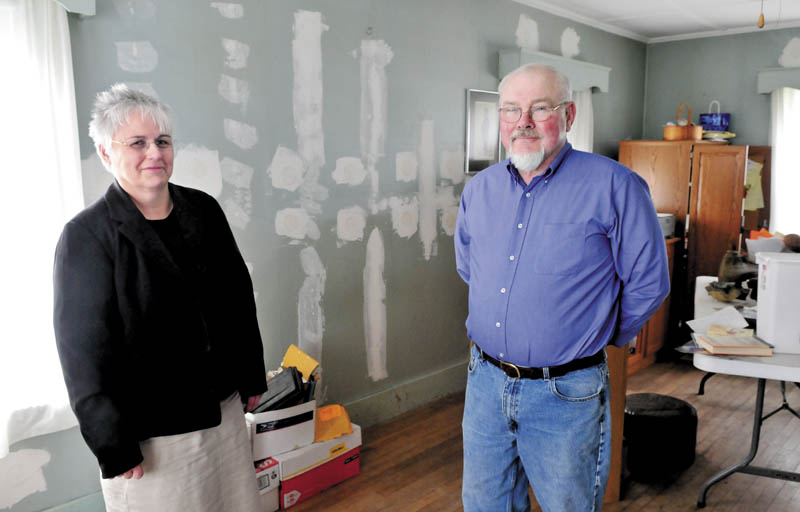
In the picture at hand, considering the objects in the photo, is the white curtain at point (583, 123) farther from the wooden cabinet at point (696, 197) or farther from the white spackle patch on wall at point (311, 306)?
the white spackle patch on wall at point (311, 306)

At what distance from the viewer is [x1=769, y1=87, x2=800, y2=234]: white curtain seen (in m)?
5.19

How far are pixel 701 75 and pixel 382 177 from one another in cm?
385

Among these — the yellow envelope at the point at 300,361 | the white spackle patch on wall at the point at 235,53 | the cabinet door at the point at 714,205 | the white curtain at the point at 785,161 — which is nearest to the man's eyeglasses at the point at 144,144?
the white spackle patch on wall at the point at 235,53

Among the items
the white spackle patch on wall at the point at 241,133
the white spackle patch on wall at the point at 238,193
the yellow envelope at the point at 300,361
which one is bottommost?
the yellow envelope at the point at 300,361

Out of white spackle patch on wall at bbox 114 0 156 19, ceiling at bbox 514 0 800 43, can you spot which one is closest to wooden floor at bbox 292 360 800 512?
white spackle patch on wall at bbox 114 0 156 19

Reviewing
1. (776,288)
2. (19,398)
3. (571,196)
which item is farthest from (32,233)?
(776,288)

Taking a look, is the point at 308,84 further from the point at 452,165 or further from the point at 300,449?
the point at 300,449

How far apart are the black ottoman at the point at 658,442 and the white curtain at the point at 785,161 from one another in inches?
122

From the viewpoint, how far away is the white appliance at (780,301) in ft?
7.74

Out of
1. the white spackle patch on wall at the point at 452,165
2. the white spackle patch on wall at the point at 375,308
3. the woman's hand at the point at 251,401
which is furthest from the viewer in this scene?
the white spackle patch on wall at the point at 452,165

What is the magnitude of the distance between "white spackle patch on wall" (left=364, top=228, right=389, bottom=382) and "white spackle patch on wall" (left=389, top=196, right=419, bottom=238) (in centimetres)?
16

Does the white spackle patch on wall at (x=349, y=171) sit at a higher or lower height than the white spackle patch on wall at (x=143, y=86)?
lower

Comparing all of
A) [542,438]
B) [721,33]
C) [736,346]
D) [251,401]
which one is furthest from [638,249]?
[721,33]

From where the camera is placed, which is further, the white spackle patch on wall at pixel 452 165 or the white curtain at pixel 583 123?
the white curtain at pixel 583 123
